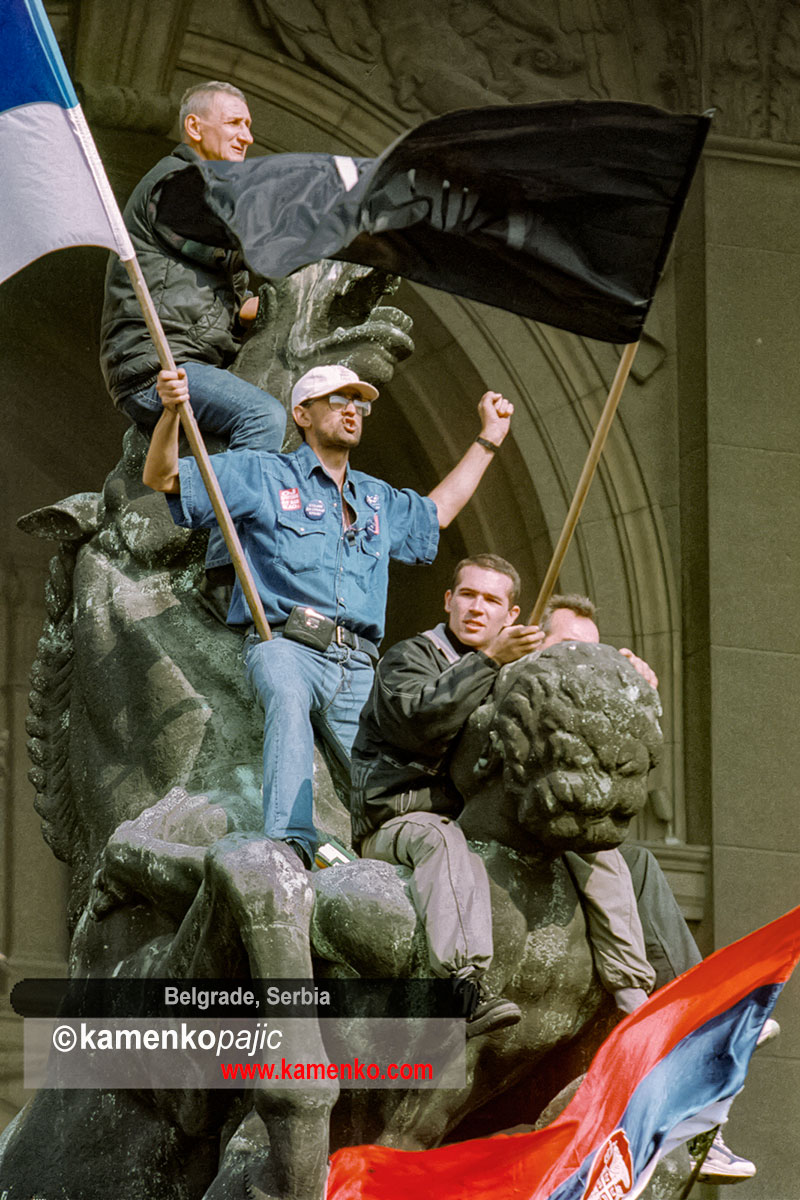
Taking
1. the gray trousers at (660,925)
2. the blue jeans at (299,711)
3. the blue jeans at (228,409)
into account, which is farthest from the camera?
the blue jeans at (228,409)

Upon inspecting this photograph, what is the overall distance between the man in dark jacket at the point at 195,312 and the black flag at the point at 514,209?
83cm

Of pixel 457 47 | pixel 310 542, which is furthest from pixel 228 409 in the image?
pixel 457 47

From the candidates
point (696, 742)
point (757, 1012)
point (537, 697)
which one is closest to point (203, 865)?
point (537, 697)

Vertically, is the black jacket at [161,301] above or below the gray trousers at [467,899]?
above

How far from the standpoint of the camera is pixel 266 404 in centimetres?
1036

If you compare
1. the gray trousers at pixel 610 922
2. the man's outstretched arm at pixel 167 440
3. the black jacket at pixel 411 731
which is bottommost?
the gray trousers at pixel 610 922

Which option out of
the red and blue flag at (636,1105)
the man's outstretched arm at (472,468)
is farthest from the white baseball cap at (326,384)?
the red and blue flag at (636,1105)

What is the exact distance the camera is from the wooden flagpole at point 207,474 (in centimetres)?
932

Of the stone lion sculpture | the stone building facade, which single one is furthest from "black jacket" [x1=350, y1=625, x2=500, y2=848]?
the stone building facade

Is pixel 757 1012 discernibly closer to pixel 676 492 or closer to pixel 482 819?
pixel 482 819

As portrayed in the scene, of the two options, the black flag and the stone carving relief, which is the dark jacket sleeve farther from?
the stone carving relief

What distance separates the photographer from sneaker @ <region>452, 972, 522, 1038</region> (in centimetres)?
836

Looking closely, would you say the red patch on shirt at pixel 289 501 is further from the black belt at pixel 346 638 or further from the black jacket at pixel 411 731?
the black jacket at pixel 411 731

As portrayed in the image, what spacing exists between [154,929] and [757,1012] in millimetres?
2191
